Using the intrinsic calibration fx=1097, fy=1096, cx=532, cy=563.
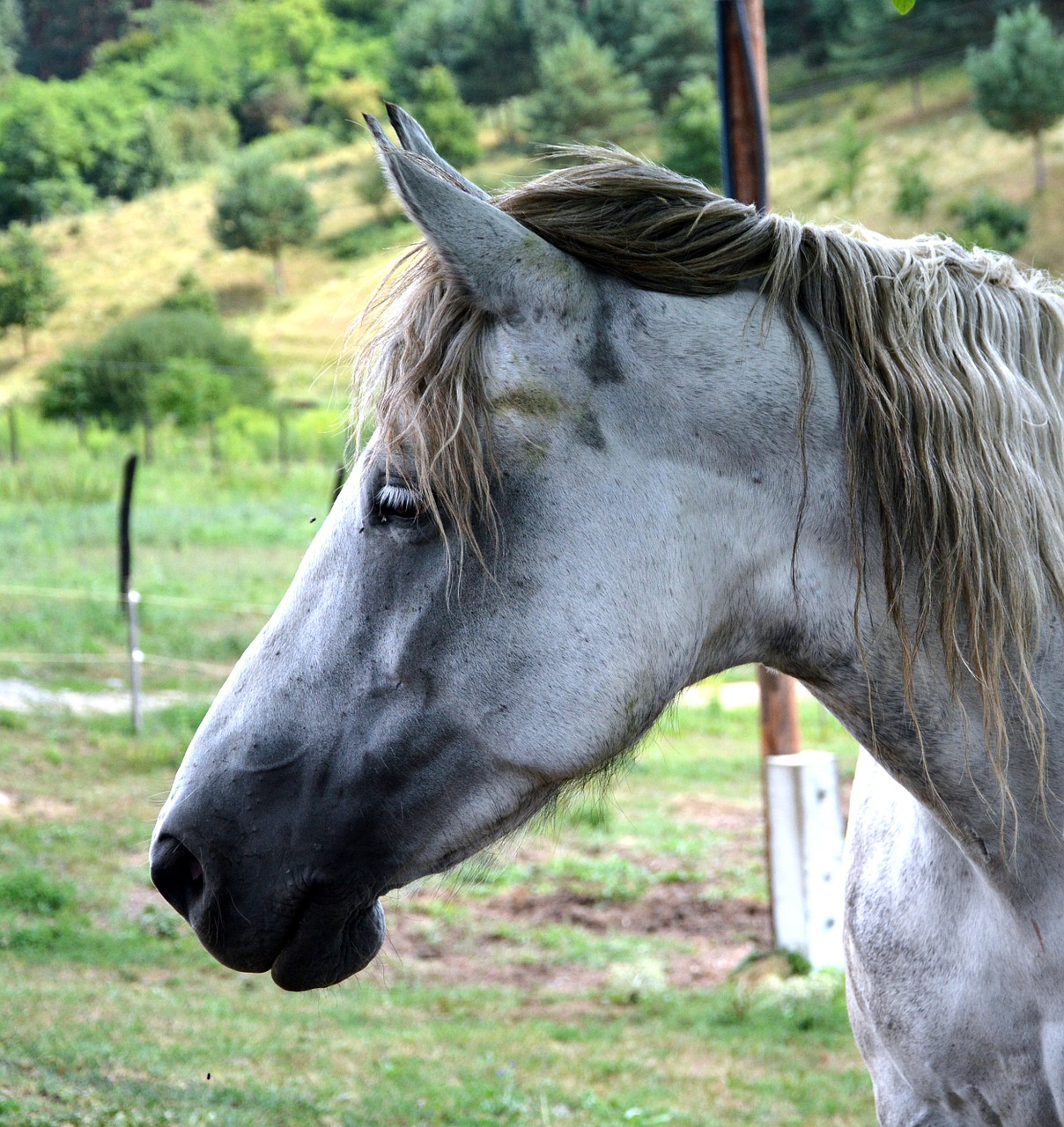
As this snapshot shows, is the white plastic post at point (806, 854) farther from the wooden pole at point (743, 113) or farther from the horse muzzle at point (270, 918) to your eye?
the horse muzzle at point (270, 918)

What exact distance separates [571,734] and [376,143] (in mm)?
770

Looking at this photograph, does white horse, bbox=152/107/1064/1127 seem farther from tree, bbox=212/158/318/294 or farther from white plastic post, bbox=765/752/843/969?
tree, bbox=212/158/318/294

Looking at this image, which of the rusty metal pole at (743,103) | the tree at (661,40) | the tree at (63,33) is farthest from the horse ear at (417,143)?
the tree at (661,40)

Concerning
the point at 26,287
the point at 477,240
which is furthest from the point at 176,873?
the point at 26,287

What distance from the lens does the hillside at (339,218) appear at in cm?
3125

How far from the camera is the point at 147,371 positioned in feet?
80.1

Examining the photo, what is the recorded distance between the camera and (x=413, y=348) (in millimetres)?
1424

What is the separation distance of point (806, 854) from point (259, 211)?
3431cm

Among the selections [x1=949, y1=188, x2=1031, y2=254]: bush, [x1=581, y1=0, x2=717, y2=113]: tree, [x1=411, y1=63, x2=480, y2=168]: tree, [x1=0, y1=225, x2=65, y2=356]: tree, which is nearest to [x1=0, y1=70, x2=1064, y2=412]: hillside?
[x1=949, y1=188, x2=1031, y2=254]: bush

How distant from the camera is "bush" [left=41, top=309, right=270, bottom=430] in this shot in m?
23.8

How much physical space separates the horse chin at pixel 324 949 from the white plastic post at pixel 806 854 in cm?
394

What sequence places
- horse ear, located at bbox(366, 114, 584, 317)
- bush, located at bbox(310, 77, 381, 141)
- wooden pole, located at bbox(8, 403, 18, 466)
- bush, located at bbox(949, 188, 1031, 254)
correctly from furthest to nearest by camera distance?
bush, located at bbox(310, 77, 381, 141) → bush, located at bbox(949, 188, 1031, 254) → wooden pole, located at bbox(8, 403, 18, 466) → horse ear, located at bbox(366, 114, 584, 317)

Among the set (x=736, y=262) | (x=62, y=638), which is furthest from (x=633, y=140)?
(x=736, y=262)

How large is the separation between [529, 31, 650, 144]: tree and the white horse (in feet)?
129
